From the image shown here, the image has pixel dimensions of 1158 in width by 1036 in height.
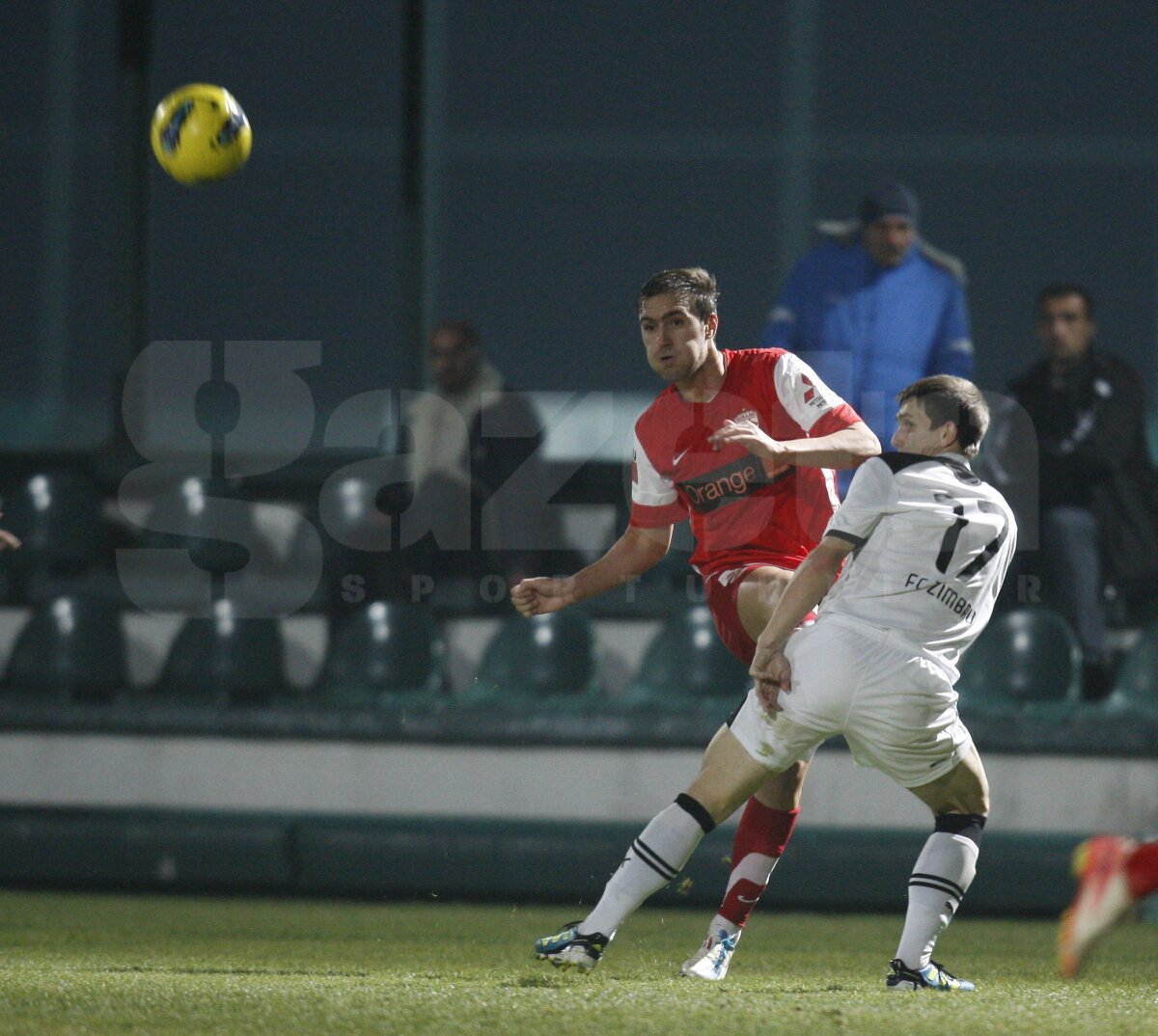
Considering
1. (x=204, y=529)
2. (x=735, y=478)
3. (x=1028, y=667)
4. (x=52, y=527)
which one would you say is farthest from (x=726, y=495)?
(x=52, y=527)

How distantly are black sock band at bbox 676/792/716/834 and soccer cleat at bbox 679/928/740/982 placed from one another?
0.43 meters

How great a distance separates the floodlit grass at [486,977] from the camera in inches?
129

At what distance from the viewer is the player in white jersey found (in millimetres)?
3766

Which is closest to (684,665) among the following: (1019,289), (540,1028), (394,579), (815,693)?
(394,579)

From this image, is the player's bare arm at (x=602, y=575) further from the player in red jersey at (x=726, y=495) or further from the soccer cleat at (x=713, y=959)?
the soccer cleat at (x=713, y=959)

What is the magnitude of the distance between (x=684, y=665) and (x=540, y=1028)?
4.23 m

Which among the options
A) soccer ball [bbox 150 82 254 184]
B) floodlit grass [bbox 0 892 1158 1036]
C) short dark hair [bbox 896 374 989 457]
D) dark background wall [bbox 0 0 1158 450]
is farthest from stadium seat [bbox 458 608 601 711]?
dark background wall [bbox 0 0 1158 450]

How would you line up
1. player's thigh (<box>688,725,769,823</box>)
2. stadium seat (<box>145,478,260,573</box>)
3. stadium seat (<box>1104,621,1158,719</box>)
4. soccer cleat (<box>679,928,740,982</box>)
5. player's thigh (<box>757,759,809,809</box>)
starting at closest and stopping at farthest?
1. player's thigh (<box>688,725,769,823</box>)
2. soccer cleat (<box>679,928,740,982</box>)
3. player's thigh (<box>757,759,809,809</box>)
4. stadium seat (<box>1104,621,1158,719</box>)
5. stadium seat (<box>145,478,260,573</box>)

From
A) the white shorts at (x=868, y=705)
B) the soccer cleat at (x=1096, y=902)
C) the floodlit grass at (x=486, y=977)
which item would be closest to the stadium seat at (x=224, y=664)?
the floodlit grass at (x=486, y=977)

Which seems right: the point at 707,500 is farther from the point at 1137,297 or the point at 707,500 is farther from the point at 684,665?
the point at 1137,297

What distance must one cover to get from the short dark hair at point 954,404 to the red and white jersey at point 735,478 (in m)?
0.55

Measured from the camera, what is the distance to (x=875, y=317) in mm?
7141

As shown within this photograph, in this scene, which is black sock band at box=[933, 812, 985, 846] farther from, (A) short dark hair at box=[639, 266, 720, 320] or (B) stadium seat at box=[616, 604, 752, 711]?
(B) stadium seat at box=[616, 604, 752, 711]

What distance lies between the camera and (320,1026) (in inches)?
126
